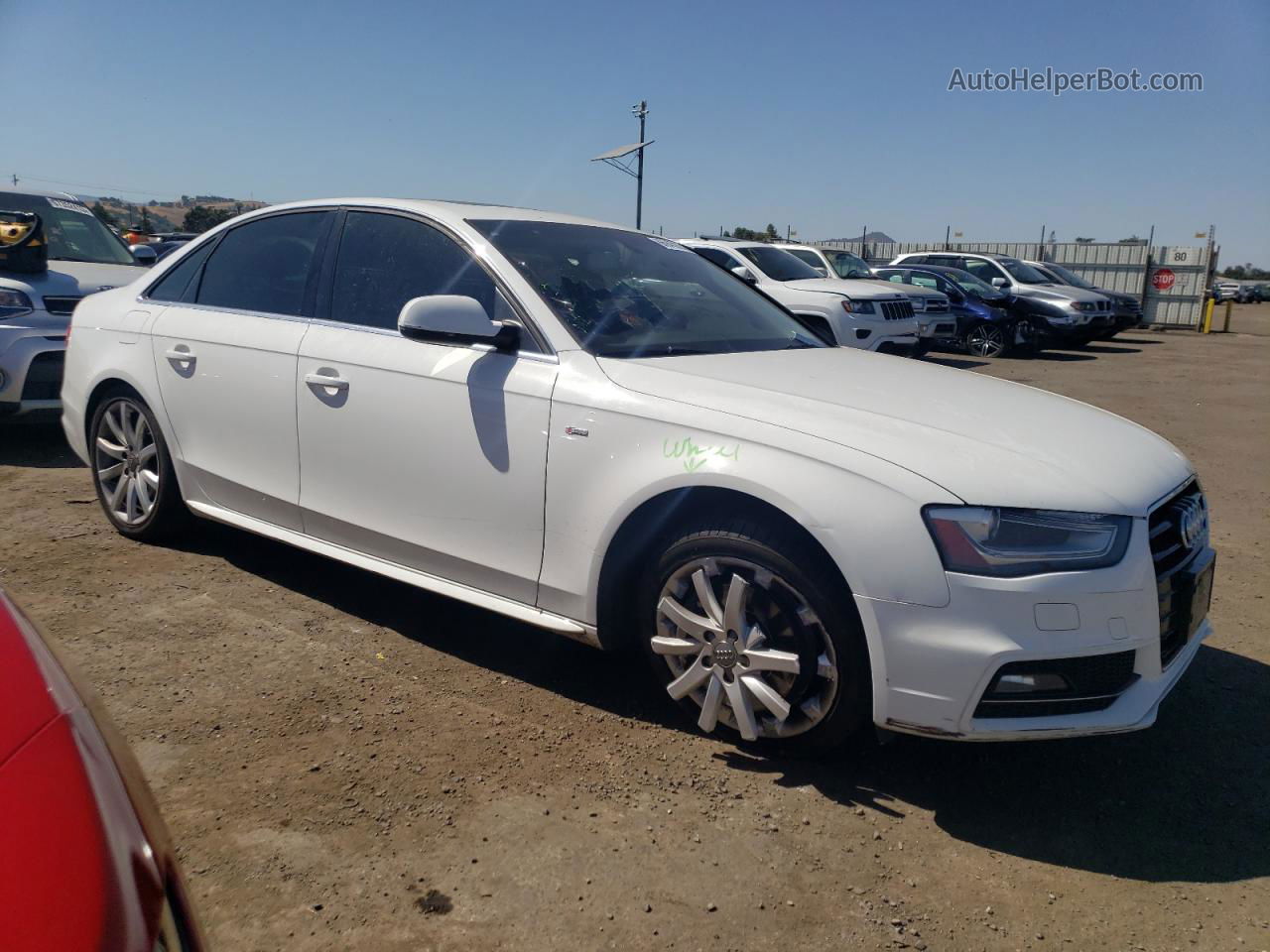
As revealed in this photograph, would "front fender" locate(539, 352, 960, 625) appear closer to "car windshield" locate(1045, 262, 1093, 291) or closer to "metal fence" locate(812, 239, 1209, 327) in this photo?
"car windshield" locate(1045, 262, 1093, 291)

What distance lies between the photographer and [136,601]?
13.7ft

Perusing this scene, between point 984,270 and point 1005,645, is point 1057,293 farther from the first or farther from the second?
point 1005,645

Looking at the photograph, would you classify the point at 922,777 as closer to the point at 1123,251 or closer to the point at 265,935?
the point at 265,935

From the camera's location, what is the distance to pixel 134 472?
15.6 feet

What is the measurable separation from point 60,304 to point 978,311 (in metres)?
13.9

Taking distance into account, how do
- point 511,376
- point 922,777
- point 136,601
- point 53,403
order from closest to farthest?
point 922,777
point 511,376
point 136,601
point 53,403

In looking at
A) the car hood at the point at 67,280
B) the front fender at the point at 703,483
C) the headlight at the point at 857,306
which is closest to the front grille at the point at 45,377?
the car hood at the point at 67,280

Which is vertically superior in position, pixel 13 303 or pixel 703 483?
pixel 13 303

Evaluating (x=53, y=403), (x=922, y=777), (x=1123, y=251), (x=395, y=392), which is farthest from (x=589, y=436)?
(x=1123, y=251)

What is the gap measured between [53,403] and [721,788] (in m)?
5.72

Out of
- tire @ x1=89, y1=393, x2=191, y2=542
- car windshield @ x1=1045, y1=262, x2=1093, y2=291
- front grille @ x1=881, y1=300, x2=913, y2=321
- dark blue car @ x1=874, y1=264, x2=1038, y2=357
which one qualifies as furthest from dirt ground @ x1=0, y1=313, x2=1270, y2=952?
car windshield @ x1=1045, y1=262, x2=1093, y2=291

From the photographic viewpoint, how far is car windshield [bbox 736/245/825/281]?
1302cm

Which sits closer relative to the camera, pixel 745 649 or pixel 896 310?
pixel 745 649

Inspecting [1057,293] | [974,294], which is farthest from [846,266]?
[1057,293]
